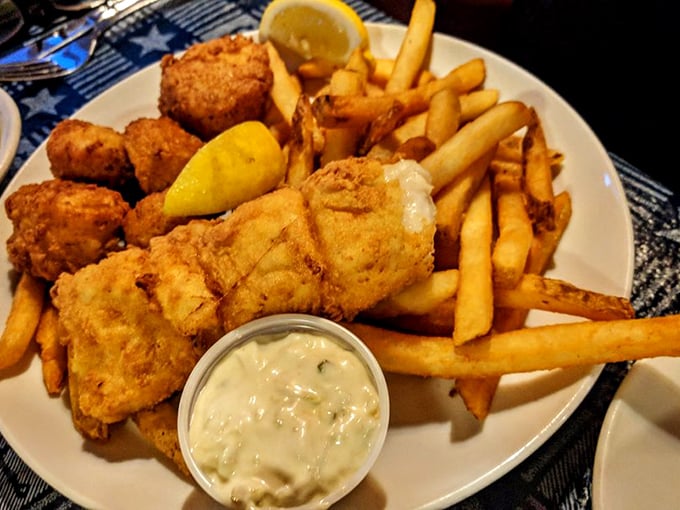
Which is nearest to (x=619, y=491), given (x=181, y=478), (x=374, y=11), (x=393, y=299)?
(x=393, y=299)

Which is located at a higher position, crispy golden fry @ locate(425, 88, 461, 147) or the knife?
crispy golden fry @ locate(425, 88, 461, 147)

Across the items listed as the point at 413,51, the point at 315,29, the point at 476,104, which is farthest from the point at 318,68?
the point at 476,104

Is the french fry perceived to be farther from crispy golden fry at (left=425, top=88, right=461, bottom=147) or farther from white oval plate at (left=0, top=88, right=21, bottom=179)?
white oval plate at (left=0, top=88, right=21, bottom=179)

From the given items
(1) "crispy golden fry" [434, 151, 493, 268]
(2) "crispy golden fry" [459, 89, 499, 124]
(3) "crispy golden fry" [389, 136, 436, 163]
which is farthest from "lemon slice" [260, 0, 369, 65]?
(1) "crispy golden fry" [434, 151, 493, 268]

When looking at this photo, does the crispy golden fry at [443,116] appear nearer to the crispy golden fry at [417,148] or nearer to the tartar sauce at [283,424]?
the crispy golden fry at [417,148]

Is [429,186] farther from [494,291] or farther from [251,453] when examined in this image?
[251,453]

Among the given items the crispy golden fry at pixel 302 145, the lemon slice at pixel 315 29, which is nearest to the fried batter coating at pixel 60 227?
the crispy golden fry at pixel 302 145

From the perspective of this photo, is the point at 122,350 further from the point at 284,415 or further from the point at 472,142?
the point at 472,142
